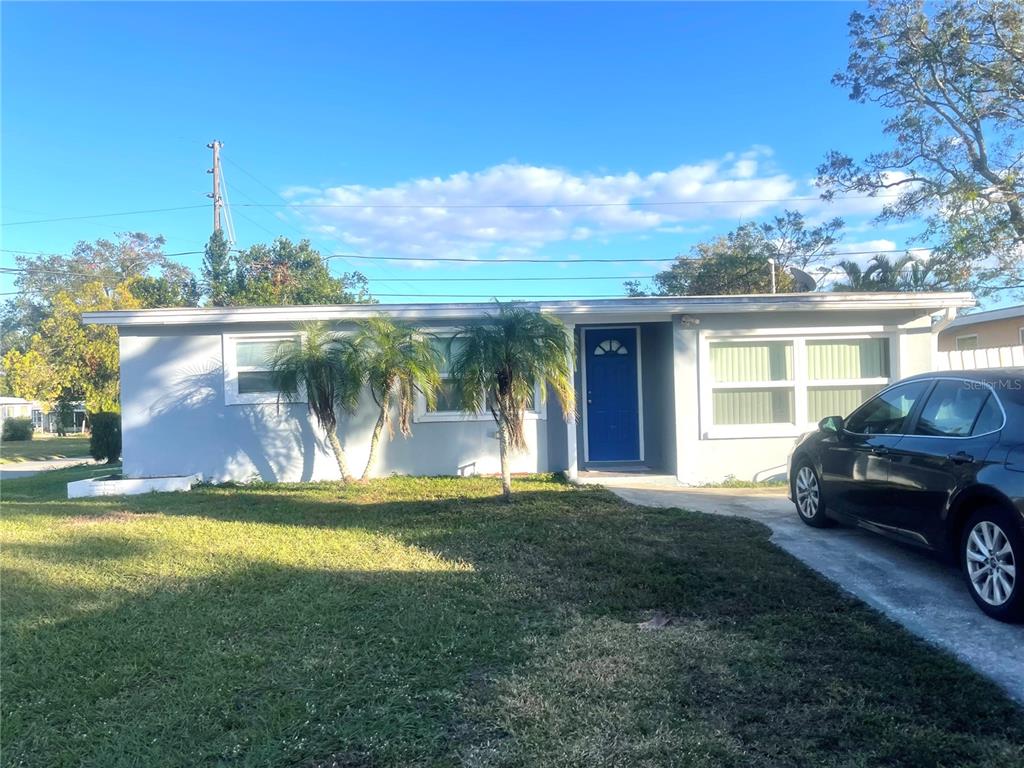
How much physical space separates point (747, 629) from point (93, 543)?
19.5ft

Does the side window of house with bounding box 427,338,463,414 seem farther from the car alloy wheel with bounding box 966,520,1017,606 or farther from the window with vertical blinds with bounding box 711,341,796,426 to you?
the car alloy wheel with bounding box 966,520,1017,606

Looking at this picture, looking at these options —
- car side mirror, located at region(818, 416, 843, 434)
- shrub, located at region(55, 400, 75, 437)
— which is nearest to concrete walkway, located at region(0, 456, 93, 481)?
shrub, located at region(55, 400, 75, 437)

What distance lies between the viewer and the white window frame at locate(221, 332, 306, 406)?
10.3 metres

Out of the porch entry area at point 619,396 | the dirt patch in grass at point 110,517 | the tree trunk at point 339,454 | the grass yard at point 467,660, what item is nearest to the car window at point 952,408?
the grass yard at point 467,660

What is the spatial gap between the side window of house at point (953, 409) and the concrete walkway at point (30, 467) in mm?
16734

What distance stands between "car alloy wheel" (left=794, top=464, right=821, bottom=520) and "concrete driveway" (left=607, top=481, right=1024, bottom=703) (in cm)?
17

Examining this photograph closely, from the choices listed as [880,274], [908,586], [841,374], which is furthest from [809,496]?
[880,274]

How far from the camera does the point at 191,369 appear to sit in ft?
33.9

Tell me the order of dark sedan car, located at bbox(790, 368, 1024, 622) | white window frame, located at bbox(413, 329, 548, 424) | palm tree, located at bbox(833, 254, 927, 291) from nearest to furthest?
1. dark sedan car, located at bbox(790, 368, 1024, 622)
2. white window frame, located at bbox(413, 329, 548, 424)
3. palm tree, located at bbox(833, 254, 927, 291)

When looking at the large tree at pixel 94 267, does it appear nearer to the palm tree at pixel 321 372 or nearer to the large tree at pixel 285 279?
the large tree at pixel 285 279

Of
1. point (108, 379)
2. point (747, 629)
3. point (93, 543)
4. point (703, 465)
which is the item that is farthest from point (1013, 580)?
point (108, 379)

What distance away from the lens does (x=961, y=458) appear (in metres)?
4.32

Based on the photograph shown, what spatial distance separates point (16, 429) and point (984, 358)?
3808 cm

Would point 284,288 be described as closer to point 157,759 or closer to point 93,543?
point 93,543
